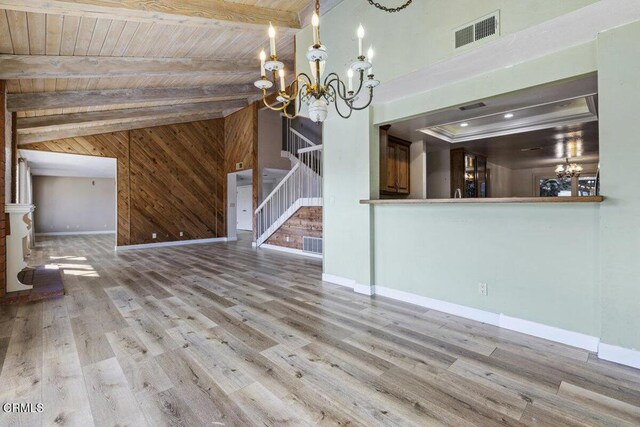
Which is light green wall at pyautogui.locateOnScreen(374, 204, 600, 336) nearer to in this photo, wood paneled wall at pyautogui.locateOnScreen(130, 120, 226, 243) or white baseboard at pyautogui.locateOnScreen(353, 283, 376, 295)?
white baseboard at pyautogui.locateOnScreen(353, 283, 376, 295)

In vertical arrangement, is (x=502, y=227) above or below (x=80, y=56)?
below

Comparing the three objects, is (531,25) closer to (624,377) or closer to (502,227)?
(502,227)

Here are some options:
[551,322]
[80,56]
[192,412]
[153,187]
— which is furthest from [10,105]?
[551,322]

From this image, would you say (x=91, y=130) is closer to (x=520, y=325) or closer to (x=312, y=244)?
(x=312, y=244)

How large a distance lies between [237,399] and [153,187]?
777cm

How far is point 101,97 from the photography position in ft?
16.5

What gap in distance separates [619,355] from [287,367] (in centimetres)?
241

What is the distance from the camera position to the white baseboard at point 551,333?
94.7 inches

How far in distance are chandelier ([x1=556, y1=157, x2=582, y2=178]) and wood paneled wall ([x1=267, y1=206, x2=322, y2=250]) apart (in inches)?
254

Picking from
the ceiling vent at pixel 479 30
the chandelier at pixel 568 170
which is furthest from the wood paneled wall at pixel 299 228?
the chandelier at pixel 568 170

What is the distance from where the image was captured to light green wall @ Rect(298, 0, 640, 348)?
2.23 meters

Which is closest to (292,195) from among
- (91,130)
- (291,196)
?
(291,196)

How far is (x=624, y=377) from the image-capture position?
2029mm

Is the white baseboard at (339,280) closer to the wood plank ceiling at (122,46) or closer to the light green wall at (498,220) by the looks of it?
the light green wall at (498,220)
